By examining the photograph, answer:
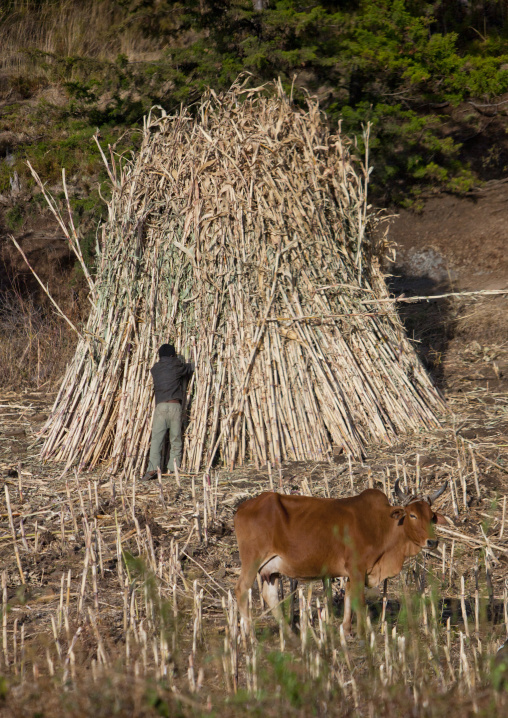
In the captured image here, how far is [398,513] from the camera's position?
12.3ft

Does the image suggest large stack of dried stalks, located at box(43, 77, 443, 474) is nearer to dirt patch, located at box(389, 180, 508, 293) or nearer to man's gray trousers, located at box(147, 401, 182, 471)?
man's gray trousers, located at box(147, 401, 182, 471)

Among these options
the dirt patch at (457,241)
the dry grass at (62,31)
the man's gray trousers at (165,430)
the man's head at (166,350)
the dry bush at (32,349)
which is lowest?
the man's gray trousers at (165,430)

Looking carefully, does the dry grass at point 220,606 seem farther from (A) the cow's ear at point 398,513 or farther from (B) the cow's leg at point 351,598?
(A) the cow's ear at point 398,513

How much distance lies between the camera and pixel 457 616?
4.07 m

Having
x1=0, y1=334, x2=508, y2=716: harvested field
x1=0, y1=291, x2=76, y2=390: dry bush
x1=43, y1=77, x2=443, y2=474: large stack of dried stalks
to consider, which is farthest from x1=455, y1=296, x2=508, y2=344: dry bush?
x1=0, y1=291, x2=76, y2=390: dry bush

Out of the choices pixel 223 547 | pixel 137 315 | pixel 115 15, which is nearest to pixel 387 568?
pixel 223 547

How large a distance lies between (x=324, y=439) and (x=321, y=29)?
9.38 m

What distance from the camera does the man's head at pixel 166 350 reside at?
22.5 feet

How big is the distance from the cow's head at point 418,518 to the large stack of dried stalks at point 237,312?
312cm

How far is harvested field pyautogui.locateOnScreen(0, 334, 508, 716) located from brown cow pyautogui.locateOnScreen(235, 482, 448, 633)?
170 millimetres

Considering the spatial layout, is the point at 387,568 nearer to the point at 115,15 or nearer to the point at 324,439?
the point at 324,439

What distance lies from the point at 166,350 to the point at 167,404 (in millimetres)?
504

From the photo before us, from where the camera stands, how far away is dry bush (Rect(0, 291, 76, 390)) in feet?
36.0

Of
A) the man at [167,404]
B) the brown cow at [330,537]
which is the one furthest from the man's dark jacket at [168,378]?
the brown cow at [330,537]
